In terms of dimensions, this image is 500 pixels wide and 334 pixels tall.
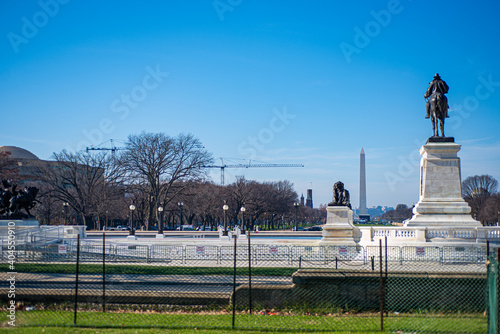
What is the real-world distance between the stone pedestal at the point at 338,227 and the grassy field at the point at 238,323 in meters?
21.7

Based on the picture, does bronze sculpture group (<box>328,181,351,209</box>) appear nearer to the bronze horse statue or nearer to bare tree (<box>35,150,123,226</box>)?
the bronze horse statue

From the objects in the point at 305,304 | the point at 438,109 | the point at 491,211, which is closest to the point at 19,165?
the point at 491,211

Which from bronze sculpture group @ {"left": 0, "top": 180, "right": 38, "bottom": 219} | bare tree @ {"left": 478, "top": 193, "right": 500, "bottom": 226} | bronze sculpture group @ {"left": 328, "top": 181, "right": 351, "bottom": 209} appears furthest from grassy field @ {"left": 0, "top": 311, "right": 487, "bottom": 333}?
bare tree @ {"left": 478, "top": 193, "right": 500, "bottom": 226}

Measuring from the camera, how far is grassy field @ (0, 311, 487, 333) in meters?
10.3

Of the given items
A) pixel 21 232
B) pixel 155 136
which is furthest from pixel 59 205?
pixel 21 232

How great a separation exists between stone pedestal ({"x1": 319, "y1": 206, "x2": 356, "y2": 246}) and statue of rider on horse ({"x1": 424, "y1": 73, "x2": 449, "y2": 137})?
8797 millimetres

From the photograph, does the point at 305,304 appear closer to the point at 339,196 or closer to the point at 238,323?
the point at 238,323

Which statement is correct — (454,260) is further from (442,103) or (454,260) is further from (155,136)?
(155,136)

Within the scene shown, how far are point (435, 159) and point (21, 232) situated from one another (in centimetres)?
3192

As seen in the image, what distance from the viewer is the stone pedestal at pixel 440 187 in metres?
27.5

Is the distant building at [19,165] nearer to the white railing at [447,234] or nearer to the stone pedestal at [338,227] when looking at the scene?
the stone pedestal at [338,227]

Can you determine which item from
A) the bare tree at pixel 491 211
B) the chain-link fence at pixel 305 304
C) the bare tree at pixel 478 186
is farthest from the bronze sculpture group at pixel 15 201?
the bare tree at pixel 478 186

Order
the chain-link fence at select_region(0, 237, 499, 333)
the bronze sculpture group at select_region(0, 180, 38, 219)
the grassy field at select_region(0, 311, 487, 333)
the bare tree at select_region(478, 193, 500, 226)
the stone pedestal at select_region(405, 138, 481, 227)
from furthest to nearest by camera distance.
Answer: the bare tree at select_region(478, 193, 500, 226)
the bronze sculpture group at select_region(0, 180, 38, 219)
the stone pedestal at select_region(405, 138, 481, 227)
the chain-link fence at select_region(0, 237, 499, 333)
the grassy field at select_region(0, 311, 487, 333)

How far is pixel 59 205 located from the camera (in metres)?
84.8
